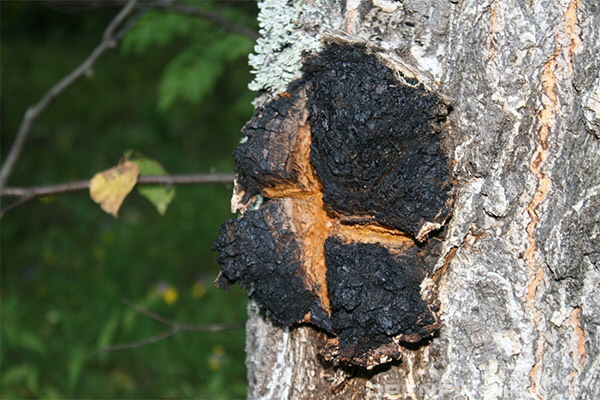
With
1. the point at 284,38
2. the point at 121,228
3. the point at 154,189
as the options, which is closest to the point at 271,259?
the point at 284,38

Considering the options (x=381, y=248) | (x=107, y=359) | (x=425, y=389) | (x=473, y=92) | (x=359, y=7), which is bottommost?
(x=107, y=359)

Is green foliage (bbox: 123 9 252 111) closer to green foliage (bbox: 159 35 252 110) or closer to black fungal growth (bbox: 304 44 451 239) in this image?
green foliage (bbox: 159 35 252 110)

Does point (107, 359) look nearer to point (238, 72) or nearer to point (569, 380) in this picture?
point (569, 380)

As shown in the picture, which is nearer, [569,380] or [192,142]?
[569,380]

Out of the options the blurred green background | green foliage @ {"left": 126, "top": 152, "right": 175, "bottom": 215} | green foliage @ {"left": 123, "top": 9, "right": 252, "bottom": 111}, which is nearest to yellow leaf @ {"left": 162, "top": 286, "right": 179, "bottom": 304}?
the blurred green background

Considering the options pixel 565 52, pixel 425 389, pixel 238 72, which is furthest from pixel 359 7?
pixel 238 72

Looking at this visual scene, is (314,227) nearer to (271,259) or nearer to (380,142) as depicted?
(271,259)
